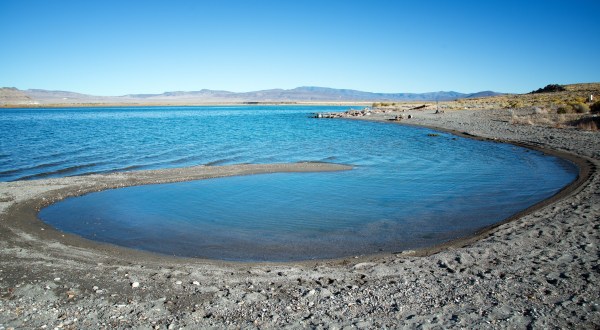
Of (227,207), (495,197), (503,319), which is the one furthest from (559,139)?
(503,319)

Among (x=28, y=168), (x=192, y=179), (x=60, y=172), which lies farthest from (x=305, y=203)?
(x=28, y=168)

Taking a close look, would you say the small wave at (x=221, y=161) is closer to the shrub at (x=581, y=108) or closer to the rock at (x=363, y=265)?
the rock at (x=363, y=265)

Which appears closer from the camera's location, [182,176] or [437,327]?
[437,327]

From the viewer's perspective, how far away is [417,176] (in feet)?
57.2

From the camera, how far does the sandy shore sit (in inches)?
211

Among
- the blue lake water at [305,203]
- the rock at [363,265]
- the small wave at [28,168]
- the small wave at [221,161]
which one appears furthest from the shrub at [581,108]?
the small wave at [28,168]

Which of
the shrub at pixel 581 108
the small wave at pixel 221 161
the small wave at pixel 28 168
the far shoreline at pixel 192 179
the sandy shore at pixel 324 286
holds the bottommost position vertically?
the small wave at pixel 221 161

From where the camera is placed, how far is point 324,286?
649 centimetres

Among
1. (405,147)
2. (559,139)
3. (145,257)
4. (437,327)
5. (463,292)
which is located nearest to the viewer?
(437,327)

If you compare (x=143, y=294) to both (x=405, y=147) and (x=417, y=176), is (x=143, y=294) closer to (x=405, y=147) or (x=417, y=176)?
(x=417, y=176)

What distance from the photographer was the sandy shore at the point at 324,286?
5355mm

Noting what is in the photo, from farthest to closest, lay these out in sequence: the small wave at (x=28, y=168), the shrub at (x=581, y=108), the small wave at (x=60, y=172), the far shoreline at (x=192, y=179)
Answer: the shrub at (x=581, y=108) → the small wave at (x=28, y=168) → the small wave at (x=60, y=172) → the far shoreline at (x=192, y=179)

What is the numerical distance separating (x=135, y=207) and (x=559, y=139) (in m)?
25.1

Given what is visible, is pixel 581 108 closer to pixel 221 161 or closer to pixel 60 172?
pixel 221 161
